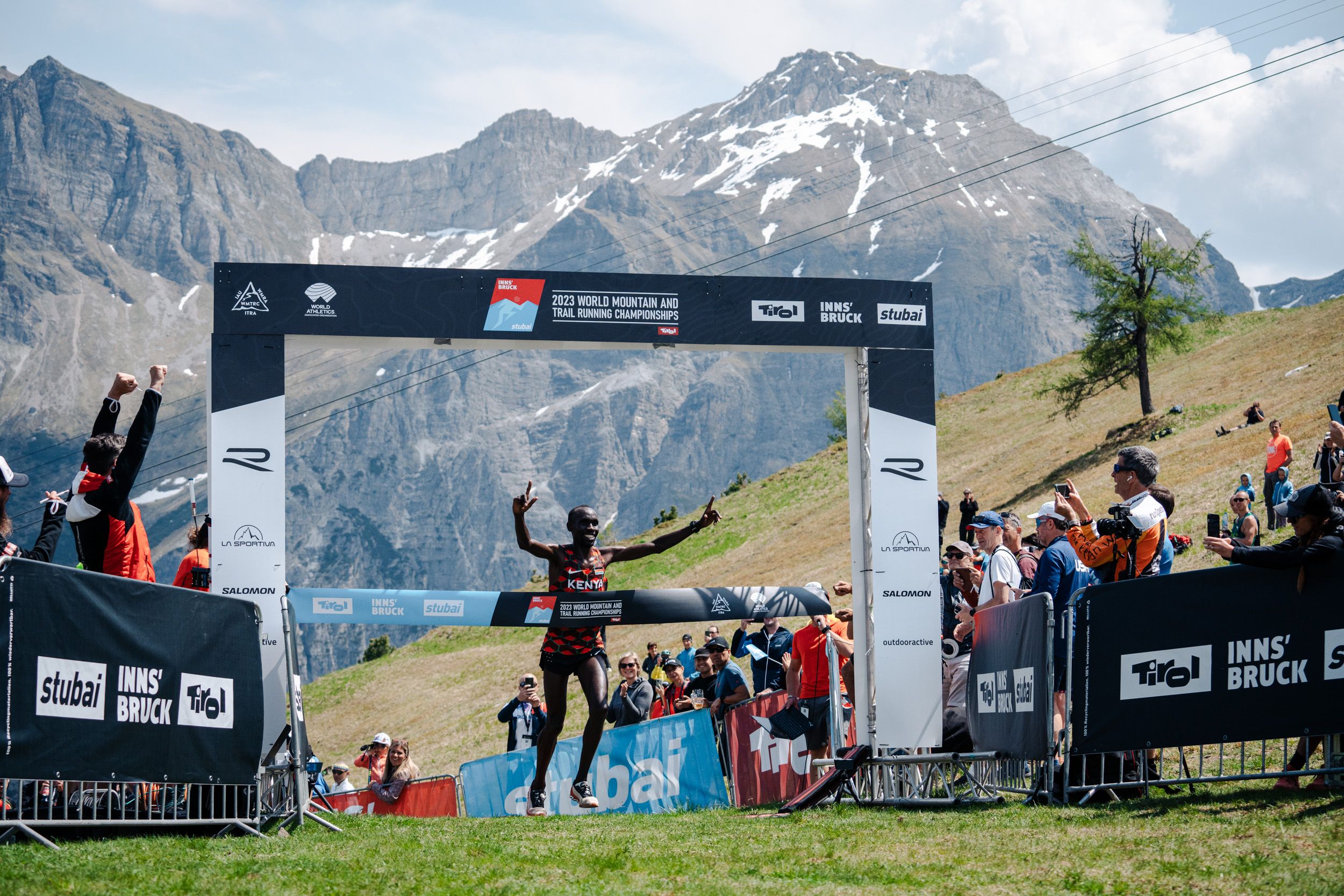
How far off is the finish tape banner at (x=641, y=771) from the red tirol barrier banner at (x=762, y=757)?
0.27m

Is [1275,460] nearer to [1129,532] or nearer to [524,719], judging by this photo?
[524,719]

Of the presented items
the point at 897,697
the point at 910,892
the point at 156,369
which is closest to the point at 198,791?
the point at 156,369

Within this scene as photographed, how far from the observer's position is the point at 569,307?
9.93m

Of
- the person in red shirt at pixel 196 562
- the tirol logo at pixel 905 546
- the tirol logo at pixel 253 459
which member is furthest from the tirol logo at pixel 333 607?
the tirol logo at pixel 905 546

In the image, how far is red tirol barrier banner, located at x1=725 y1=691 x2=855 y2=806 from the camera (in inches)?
469

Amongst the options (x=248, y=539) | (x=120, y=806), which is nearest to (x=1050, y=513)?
(x=248, y=539)

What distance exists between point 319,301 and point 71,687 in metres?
4.01

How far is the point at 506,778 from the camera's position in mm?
13664

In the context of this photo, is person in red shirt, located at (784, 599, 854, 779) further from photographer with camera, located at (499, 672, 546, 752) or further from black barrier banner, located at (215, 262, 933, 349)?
photographer with camera, located at (499, 672, 546, 752)

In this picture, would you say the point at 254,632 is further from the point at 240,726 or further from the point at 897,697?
the point at 897,697

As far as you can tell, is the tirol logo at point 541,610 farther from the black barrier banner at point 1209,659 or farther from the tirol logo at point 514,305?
the black barrier banner at point 1209,659

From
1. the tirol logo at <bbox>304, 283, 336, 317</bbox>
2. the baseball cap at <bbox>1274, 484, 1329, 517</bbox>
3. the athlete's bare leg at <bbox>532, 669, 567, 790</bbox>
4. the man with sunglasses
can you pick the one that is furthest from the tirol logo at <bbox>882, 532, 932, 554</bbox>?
the man with sunglasses

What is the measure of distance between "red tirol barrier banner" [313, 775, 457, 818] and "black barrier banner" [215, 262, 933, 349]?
639 cm

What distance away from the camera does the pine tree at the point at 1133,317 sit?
161 feet
